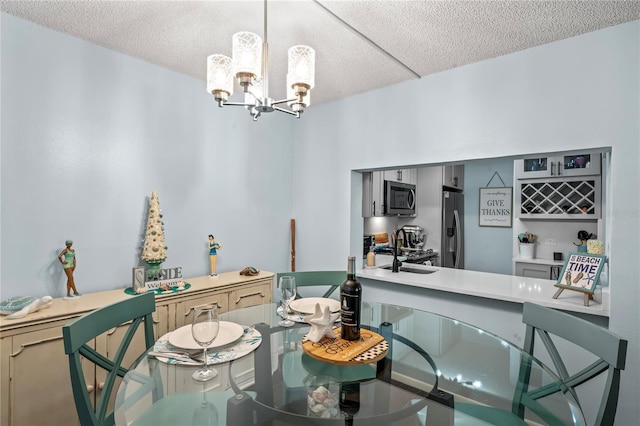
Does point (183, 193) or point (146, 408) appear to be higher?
point (183, 193)

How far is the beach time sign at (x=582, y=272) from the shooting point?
189 cm

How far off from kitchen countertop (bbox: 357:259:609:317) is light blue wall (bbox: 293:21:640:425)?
184 mm

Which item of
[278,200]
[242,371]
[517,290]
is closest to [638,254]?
[517,290]

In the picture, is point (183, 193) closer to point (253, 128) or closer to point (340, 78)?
point (253, 128)

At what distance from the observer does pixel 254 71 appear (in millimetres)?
1329

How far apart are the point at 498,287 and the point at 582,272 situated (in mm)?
532

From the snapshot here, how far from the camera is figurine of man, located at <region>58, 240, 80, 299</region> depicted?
1.92 metres

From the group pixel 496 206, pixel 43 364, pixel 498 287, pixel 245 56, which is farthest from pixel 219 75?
pixel 496 206

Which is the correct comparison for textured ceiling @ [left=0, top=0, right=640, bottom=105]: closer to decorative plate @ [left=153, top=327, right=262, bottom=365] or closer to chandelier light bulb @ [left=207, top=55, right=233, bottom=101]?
chandelier light bulb @ [left=207, top=55, right=233, bottom=101]

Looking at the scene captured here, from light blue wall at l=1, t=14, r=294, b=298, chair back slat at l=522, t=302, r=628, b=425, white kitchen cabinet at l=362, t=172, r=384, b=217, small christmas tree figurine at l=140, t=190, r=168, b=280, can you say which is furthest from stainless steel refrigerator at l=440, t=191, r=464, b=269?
small christmas tree figurine at l=140, t=190, r=168, b=280

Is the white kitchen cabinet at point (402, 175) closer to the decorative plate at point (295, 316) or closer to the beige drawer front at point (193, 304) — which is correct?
the beige drawer front at point (193, 304)

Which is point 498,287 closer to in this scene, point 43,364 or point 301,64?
point 301,64

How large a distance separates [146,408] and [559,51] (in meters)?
2.86

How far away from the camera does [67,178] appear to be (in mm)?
2049
